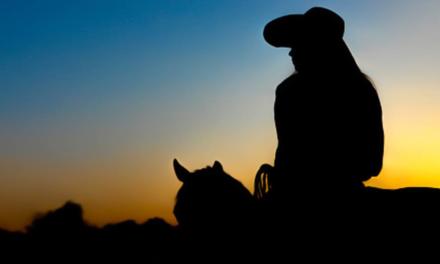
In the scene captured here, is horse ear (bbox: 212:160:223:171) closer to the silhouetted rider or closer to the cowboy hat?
the silhouetted rider

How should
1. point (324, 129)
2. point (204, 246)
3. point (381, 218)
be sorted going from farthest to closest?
point (324, 129) → point (204, 246) → point (381, 218)

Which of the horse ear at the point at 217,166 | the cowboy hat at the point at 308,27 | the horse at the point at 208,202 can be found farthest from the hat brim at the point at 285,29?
the horse at the point at 208,202

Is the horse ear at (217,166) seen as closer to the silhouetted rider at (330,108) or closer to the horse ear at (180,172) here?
the horse ear at (180,172)

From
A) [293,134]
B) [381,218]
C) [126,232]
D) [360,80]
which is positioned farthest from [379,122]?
[126,232]

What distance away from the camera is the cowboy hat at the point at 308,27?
489 centimetres

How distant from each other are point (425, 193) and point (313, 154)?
108 cm

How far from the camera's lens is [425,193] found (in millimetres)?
4141

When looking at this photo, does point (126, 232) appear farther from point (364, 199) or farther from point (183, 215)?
point (364, 199)

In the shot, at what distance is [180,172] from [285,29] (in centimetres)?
169

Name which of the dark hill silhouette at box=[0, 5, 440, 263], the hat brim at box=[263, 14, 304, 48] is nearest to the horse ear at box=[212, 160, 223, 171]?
the dark hill silhouette at box=[0, 5, 440, 263]

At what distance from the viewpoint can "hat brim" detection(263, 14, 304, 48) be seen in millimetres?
5012

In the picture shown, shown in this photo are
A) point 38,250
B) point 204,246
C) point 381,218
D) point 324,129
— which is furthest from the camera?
point 38,250

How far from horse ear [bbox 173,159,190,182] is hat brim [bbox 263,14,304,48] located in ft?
5.19

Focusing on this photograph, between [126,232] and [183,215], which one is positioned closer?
[183,215]
